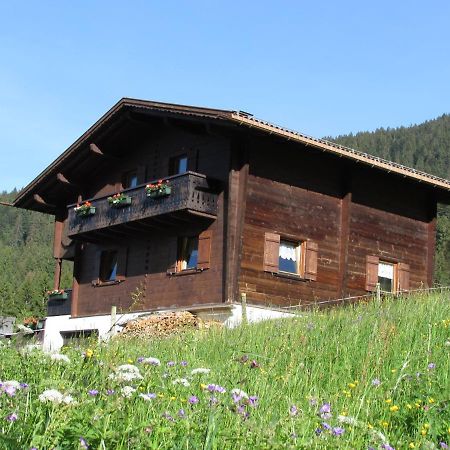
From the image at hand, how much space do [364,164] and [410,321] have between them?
481 inches

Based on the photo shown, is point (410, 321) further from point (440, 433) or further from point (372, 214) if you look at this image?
point (372, 214)

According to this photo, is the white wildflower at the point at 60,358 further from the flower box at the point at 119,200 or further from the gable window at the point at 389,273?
the gable window at the point at 389,273

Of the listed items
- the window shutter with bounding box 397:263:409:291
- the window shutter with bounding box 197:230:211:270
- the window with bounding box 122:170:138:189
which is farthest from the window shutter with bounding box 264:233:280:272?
the window with bounding box 122:170:138:189

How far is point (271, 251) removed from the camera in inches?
787

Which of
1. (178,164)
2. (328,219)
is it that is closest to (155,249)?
(178,164)

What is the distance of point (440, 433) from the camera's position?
5684 millimetres

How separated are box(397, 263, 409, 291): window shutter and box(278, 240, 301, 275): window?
371 cm

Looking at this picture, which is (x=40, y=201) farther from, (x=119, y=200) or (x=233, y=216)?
(x=233, y=216)

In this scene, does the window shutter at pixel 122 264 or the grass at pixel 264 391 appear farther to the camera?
the window shutter at pixel 122 264

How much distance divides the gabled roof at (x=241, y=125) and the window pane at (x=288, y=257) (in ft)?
8.99

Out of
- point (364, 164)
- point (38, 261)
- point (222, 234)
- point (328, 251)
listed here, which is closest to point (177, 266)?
point (222, 234)

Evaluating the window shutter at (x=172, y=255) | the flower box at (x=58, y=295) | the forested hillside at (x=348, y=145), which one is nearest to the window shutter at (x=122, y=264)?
the window shutter at (x=172, y=255)

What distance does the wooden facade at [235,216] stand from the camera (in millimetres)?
19625

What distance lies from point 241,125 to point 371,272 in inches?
251
